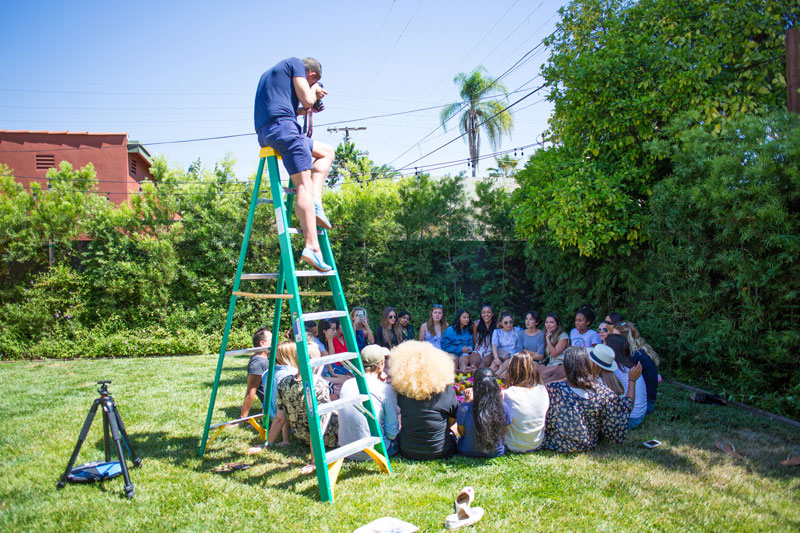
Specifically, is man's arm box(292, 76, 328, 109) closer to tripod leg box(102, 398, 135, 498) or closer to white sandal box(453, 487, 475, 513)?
tripod leg box(102, 398, 135, 498)

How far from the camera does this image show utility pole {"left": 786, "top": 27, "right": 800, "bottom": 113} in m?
5.39

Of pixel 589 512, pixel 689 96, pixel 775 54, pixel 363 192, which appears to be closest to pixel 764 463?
pixel 589 512

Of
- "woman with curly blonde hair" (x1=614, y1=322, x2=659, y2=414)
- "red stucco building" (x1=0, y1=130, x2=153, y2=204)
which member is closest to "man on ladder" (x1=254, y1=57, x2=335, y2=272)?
"woman with curly blonde hair" (x1=614, y1=322, x2=659, y2=414)

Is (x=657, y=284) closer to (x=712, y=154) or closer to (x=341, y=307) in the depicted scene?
(x=712, y=154)

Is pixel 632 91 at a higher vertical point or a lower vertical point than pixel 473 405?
higher

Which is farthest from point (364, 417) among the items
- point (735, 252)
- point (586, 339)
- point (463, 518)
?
point (735, 252)

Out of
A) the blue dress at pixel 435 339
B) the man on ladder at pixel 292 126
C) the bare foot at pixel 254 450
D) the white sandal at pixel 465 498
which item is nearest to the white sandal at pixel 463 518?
the white sandal at pixel 465 498

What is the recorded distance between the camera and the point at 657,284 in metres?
6.70

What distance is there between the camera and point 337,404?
3.34 meters

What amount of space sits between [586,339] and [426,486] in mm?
3461

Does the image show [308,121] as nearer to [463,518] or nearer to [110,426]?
[110,426]

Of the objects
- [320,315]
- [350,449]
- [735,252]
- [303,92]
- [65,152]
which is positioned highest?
[65,152]

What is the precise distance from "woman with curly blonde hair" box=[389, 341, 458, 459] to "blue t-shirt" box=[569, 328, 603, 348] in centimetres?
283

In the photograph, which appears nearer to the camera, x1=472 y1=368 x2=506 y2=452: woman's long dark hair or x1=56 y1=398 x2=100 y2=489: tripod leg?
x1=56 y1=398 x2=100 y2=489: tripod leg
